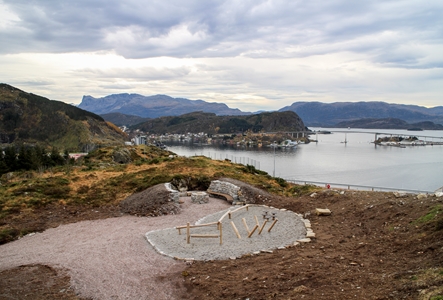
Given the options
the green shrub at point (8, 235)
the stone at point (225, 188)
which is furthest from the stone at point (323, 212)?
the green shrub at point (8, 235)

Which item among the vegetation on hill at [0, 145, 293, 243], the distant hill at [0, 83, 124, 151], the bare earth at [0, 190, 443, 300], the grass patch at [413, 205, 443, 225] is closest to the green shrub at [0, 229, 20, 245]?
the vegetation on hill at [0, 145, 293, 243]

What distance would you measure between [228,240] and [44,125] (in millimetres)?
125548

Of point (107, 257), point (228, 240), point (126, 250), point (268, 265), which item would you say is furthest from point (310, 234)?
point (107, 257)

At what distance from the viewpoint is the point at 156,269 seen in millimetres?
10727

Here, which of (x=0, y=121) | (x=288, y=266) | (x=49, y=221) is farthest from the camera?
(x=0, y=121)

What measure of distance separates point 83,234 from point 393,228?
13.4 m

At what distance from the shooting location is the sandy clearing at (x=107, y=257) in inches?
372

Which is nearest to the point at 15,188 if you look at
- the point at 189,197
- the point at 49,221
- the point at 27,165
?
the point at 49,221

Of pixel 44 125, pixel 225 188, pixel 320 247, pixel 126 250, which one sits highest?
pixel 44 125

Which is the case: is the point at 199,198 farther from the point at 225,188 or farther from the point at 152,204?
the point at 152,204

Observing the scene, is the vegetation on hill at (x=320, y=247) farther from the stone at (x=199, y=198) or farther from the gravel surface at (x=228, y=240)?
the stone at (x=199, y=198)

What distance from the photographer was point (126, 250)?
1253 cm

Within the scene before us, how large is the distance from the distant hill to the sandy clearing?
93.4 meters

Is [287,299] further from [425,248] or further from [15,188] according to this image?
[15,188]
